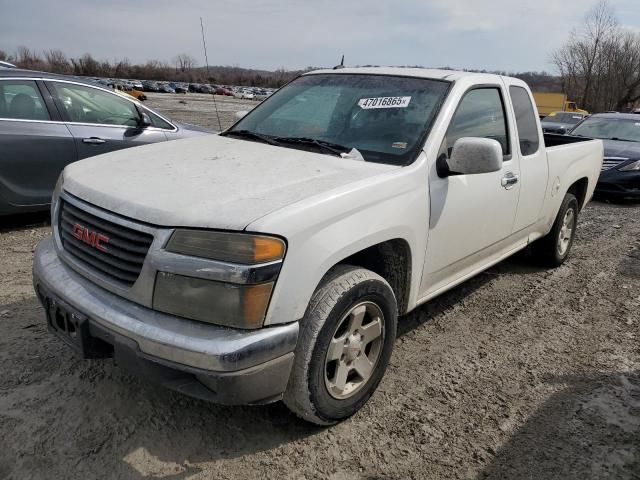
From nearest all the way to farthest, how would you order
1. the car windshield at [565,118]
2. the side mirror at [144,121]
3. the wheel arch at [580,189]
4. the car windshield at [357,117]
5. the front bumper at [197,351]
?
the front bumper at [197,351]
the car windshield at [357,117]
the wheel arch at [580,189]
the side mirror at [144,121]
the car windshield at [565,118]

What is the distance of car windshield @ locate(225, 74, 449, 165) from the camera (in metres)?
3.04

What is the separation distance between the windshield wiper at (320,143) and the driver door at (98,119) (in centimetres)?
317

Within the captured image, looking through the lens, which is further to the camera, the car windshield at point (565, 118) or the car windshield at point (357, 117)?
the car windshield at point (565, 118)

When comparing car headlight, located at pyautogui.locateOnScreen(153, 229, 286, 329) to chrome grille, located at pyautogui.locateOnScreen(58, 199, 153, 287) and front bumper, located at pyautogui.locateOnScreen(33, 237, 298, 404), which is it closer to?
front bumper, located at pyautogui.locateOnScreen(33, 237, 298, 404)

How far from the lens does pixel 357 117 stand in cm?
325

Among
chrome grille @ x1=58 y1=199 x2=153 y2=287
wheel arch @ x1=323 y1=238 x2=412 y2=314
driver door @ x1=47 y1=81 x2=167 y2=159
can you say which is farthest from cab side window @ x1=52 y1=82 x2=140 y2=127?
wheel arch @ x1=323 y1=238 x2=412 y2=314

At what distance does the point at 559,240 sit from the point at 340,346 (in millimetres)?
3416

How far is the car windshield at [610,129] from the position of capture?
32.5ft

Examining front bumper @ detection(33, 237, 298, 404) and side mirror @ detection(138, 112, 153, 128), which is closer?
front bumper @ detection(33, 237, 298, 404)

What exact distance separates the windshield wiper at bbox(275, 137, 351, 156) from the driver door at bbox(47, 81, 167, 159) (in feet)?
10.4

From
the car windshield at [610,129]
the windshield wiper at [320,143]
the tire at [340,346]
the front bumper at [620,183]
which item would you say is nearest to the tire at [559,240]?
the windshield wiper at [320,143]

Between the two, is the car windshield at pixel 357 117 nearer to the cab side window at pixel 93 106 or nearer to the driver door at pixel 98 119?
the driver door at pixel 98 119

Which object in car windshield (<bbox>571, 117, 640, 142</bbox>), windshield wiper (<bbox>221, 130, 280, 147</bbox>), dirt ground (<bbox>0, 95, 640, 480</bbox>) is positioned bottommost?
dirt ground (<bbox>0, 95, 640, 480</bbox>)

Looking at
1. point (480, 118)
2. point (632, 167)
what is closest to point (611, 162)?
point (632, 167)
